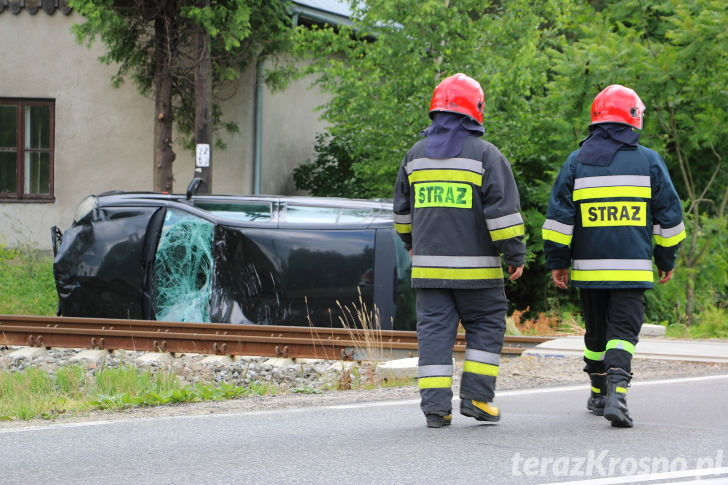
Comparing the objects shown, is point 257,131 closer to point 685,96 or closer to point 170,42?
point 170,42

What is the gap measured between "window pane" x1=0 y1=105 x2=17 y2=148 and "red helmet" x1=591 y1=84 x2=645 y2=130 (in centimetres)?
1463


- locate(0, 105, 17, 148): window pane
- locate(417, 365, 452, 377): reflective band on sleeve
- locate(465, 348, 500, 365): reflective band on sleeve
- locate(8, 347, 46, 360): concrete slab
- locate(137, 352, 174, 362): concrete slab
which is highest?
locate(0, 105, 17, 148): window pane

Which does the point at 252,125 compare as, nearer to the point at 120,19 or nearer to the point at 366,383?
the point at 120,19

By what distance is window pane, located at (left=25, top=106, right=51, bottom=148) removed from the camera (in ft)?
59.8

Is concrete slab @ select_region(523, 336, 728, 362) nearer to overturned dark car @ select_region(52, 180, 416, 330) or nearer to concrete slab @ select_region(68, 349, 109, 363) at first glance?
overturned dark car @ select_region(52, 180, 416, 330)

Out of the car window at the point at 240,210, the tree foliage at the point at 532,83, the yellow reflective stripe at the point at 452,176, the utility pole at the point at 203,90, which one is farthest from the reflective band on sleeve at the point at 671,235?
the utility pole at the point at 203,90

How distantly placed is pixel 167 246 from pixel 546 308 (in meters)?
7.83

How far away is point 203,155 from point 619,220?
1007 centimetres

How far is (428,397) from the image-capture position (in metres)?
5.49

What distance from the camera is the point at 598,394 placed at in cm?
591

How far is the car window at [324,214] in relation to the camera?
34.8 ft

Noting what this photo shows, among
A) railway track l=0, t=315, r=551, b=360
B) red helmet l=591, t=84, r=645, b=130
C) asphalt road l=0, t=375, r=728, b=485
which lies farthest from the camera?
railway track l=0, t=315, r=551, b=360

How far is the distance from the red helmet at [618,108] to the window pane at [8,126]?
14.6 metres

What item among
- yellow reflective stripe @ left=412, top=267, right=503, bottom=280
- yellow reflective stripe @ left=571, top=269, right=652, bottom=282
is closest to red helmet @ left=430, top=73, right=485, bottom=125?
yellow reflective stripe @ left=412, top=267, right=503, bottom=280
